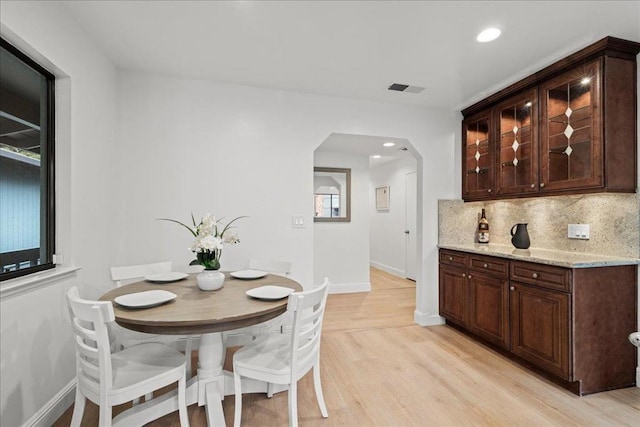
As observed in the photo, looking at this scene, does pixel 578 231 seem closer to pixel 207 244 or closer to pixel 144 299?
pixel 207 244

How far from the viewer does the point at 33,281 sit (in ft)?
5.74

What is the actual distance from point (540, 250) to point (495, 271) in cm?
56

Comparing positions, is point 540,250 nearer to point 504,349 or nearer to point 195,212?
point 504,349

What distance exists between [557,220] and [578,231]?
24cm

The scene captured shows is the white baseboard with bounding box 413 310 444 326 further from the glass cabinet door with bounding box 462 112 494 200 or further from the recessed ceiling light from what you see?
the recessed ceiling light

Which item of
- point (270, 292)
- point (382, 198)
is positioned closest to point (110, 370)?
point (270, 292)

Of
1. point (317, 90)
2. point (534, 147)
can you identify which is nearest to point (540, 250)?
point (534, 147)

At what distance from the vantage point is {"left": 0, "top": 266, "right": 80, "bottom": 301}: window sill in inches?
62.5

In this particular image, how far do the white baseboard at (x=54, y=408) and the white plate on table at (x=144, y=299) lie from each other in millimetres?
764

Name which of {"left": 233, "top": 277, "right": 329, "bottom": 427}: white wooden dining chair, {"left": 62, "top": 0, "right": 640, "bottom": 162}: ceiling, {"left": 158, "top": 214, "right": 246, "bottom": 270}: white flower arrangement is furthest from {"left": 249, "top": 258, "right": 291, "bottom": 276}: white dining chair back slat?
{"left": 62, "top": 0, "right": 640, "bottom": 162}: ceiling

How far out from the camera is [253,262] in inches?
111

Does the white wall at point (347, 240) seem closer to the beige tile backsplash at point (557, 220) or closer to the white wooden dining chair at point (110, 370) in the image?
the beige tile backsplash at point (557, 220)

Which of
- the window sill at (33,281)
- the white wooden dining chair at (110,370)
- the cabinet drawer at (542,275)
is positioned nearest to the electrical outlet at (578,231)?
the cabinet drawer at (542,275)

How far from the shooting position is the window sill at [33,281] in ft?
5.21
